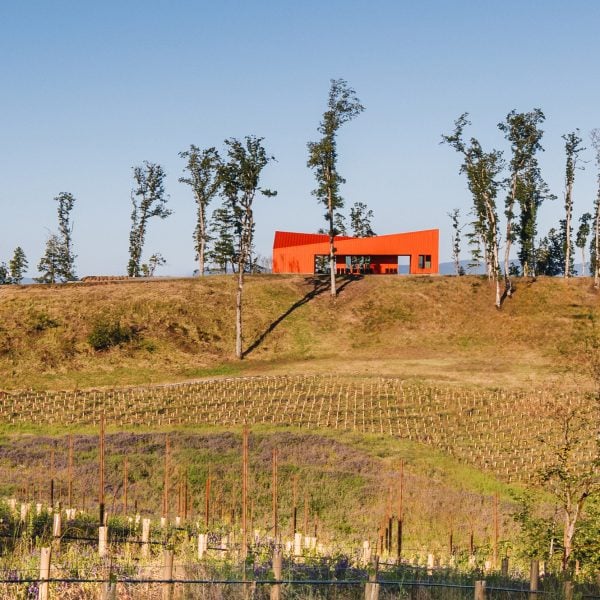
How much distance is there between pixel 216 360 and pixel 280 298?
46.7ft

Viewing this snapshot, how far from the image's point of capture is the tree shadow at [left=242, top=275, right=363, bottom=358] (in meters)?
70.1

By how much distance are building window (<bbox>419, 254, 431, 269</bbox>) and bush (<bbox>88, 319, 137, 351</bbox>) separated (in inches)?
1302

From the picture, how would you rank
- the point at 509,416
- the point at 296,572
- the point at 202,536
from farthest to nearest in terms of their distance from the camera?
the point at 509,416, the point at 202,536, the point at 296,572

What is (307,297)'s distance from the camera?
260 ft

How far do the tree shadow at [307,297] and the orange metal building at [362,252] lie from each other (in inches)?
141

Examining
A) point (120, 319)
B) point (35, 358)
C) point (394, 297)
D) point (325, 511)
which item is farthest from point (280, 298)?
point (325, 511)

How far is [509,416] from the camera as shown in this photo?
50094 mm

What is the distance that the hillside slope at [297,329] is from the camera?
206 ft

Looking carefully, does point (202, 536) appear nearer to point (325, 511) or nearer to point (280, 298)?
point (325, 511)

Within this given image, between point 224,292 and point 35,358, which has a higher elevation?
point 224,292

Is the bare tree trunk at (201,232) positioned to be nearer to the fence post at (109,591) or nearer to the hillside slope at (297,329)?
the hillside slope at (297,329)

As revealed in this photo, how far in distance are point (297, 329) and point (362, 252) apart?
1772cm

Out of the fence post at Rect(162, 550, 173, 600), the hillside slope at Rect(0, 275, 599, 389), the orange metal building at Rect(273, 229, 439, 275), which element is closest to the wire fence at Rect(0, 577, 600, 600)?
the fence post at Rect(162, 550, 173, 600)

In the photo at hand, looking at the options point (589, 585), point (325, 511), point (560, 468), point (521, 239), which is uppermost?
point (521, 239)
